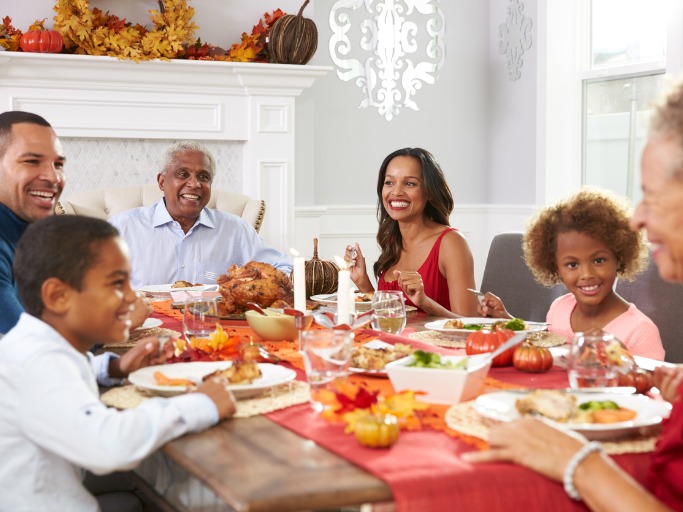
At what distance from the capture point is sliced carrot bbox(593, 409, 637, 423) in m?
1.38

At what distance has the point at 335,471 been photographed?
1.21 m

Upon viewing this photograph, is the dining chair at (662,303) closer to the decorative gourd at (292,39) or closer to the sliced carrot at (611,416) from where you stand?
the sliced carrot at (611,416)

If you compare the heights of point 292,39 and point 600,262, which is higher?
point 292,39

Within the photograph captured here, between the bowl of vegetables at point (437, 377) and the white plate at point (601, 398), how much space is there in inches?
2.0

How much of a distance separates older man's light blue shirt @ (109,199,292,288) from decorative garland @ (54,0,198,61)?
1.29 metres

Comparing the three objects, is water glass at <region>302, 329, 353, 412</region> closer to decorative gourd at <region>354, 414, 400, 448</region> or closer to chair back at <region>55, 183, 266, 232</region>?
decorative gourd at <region>354, 414, 400, 448</region>

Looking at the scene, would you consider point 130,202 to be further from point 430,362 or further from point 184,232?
point 430,362

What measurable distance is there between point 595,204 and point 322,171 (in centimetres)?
354

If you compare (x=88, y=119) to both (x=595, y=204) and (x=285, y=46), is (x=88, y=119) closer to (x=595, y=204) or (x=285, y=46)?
(x=285, y=46)

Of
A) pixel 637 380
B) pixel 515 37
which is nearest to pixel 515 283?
pixel 637 380

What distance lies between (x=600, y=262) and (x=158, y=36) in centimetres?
340

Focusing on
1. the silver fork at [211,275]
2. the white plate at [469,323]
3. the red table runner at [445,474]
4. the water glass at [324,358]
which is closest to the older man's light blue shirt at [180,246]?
the silver fork at [211,275]

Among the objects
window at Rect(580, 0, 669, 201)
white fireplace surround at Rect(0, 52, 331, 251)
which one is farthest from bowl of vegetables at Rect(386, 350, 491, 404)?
white fireplace surround at Rect(0, 52, 331, 251)

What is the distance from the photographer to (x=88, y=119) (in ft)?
17.0
